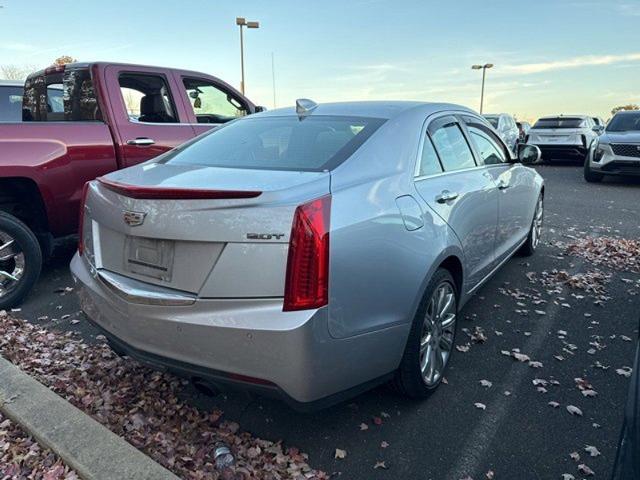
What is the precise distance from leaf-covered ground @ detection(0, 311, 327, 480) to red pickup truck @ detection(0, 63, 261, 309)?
891 mm

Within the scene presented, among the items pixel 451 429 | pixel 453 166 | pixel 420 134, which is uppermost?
pixel 420 134

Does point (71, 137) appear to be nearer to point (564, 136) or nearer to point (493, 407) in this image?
point (493, 407)

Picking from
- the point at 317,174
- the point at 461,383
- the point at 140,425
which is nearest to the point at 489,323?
the point at 461,383

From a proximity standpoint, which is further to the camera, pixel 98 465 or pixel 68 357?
pixel 68 357

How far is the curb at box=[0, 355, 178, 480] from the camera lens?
7.18ft

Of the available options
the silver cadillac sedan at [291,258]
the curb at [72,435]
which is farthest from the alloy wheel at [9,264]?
the silver cadillac sedan at [291,258]

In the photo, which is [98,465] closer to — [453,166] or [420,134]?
[420,134]

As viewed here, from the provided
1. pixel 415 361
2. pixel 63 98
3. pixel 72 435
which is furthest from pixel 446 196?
pixel 63 98

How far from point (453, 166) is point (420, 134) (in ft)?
1.56

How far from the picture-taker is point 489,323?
4.01m

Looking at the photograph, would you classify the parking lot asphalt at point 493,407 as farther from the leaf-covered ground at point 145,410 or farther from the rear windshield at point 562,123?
the rear windshield at point 562,123

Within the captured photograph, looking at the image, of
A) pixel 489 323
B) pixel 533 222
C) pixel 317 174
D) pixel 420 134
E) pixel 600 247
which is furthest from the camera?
pixel 600 247

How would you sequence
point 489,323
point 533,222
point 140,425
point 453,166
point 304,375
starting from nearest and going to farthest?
1. point 304,375
2. point 140,425
3. point 453,166
4. point 489,323
5. point 533,222

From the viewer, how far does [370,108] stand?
3.31 metres
